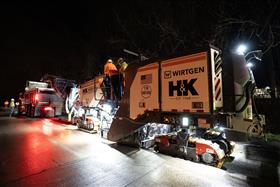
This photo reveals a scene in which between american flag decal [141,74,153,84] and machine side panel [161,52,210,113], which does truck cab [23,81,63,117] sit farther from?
machine side panel [161,52,210,113]

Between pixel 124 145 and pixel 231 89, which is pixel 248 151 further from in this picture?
pixel 124 145

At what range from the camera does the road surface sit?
3.82 meters

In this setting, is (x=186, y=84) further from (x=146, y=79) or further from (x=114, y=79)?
(x=114, y=79)

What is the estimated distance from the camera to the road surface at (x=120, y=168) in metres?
3.82

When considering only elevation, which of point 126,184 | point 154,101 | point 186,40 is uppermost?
point 186,40

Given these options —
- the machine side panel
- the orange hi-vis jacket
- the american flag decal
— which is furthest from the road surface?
the orange hi-vis jacket

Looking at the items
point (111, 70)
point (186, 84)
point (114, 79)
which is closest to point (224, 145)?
point (186, 84)

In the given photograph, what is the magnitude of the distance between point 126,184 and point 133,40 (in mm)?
12517

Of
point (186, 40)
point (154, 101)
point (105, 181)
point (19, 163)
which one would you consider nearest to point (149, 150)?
point (154, 101)

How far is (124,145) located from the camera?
6715 millimetres

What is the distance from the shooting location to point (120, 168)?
14.9 feet

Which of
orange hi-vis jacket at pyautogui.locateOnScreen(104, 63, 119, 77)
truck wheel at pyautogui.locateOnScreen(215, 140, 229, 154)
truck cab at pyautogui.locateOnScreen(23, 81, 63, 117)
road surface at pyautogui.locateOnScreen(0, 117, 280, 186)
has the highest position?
orange hi-vis jacket at pyautogui.locateOnScreen(104, 63, 119, 77)

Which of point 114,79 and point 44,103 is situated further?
point 44,103

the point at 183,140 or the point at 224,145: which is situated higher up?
the point at 183,140
